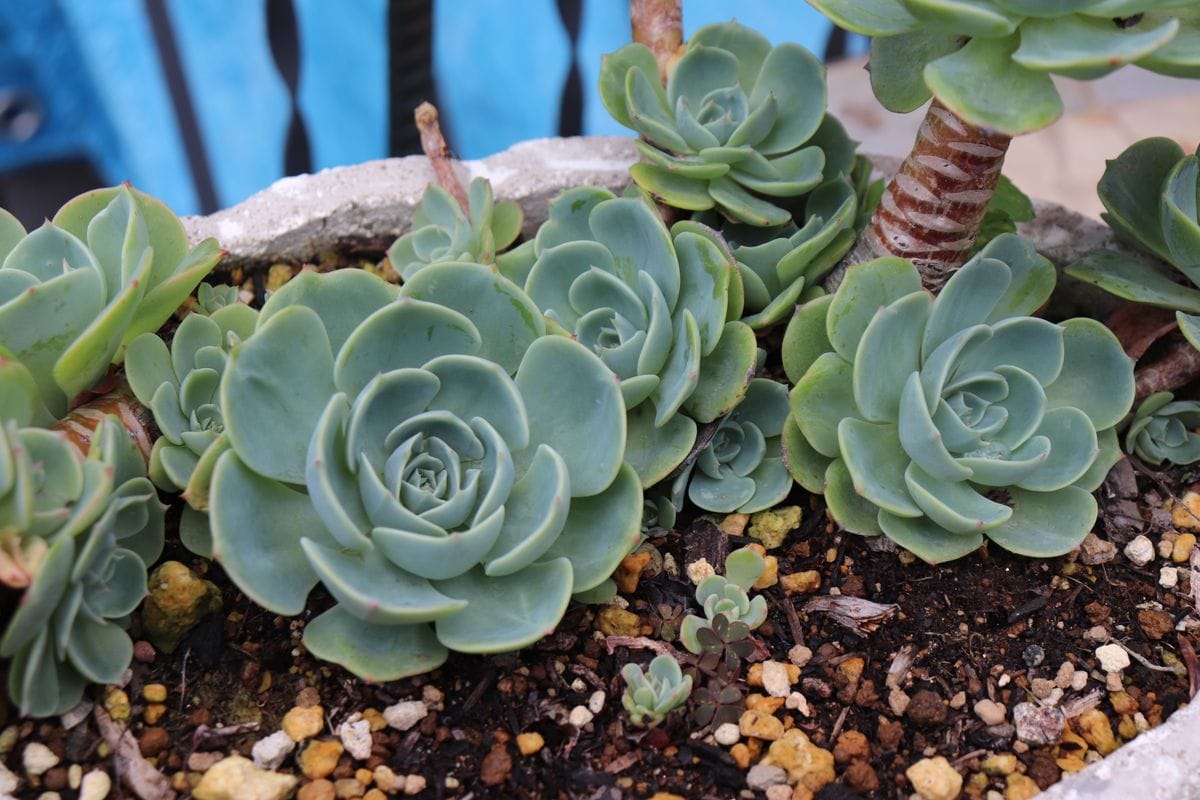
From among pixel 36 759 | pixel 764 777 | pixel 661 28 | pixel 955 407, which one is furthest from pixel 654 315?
pixel 36 759

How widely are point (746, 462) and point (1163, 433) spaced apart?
19.3 inches

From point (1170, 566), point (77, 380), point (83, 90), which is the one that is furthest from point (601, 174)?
point (83, 90)

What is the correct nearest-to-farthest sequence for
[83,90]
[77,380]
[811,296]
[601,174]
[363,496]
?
[363,496]
[77,380]
[811,296]
[601,174]
[83,90]

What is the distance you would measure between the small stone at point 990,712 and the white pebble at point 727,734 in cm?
23

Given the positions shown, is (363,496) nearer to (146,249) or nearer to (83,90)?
(146,249)

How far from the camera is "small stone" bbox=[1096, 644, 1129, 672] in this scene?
1043 millimetres

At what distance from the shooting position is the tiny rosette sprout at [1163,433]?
122cm

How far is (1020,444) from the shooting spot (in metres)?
1.07

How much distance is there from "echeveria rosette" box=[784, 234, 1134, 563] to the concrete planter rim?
0.93 ft

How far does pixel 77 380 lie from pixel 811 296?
2.54 feet

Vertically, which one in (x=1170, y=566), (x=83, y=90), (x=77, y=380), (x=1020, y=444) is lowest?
(x=83, y=90)

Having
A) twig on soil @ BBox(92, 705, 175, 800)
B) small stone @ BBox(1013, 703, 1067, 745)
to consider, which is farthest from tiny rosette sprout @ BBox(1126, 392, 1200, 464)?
twig on soil @ BBox(92, 705, 175, 800)

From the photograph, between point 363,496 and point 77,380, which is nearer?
point 363,496

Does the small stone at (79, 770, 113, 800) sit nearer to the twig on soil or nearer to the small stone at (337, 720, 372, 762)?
the twig on soil
